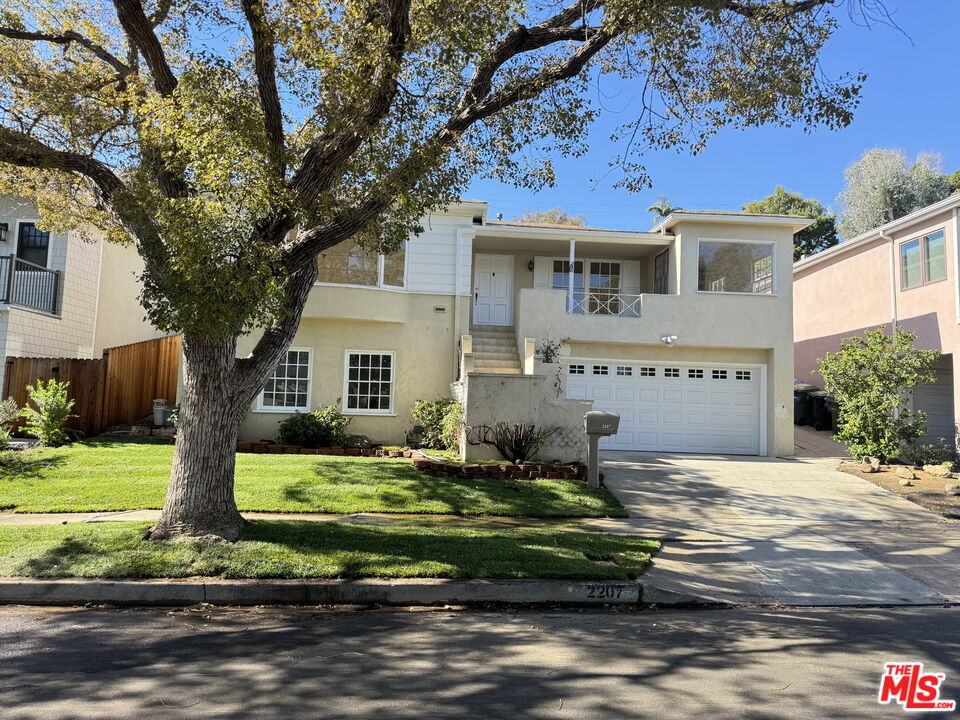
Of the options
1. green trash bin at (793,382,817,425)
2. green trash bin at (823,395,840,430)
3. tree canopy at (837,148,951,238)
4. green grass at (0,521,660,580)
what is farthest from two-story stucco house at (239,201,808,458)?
tree canopy at (837,148,951,238)

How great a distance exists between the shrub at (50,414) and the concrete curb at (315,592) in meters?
7.71

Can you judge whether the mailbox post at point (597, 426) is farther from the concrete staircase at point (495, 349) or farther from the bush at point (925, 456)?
the bush at point (925, 456)

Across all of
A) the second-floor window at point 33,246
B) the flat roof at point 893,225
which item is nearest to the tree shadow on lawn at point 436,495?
the second-floor window at point 33,246

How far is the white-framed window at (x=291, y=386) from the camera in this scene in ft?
50.4

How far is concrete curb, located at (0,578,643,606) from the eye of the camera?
5.87m

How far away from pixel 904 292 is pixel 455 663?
18.0m

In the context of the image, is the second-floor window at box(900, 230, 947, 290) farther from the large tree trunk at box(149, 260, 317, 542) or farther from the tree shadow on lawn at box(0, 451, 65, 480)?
the tree shadow on lawn at box(0, 451, 65, 480)

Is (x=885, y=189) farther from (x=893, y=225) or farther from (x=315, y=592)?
(x=315, y=592)

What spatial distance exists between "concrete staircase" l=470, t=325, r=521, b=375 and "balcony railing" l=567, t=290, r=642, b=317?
1918 millimetres

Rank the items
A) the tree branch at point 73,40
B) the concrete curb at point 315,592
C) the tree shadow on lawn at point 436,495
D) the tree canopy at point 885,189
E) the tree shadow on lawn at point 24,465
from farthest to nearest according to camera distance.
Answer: the tree canopy at point 885,189 → the tree shadow on lawn at point 24,465 → the tree shadow on lawn at point 436,495 → the tree branch at point 73,40 → the concrete curb at point 315,592

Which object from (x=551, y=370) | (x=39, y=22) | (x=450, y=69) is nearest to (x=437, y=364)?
(x=551, y=370)

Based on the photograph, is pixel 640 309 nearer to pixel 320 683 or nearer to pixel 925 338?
pixel 925 338

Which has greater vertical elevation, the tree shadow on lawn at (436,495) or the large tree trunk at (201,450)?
the large tree trunk at (201,450)

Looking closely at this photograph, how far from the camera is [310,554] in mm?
6633
